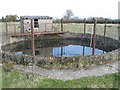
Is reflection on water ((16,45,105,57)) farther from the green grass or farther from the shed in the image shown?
the shed

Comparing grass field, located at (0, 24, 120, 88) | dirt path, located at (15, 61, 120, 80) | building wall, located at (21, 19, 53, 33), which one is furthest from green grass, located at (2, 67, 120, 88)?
building wall, located at (21, 19, 53, 33)

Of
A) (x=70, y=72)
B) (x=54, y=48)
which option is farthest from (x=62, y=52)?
(x=70, y=72)

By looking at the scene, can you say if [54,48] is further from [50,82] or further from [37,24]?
[50,82]

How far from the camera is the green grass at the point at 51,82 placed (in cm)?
733

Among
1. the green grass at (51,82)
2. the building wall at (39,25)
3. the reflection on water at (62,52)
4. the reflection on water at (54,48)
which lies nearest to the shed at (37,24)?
the building wall at (39,25)

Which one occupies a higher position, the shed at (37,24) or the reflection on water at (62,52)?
the shed at (37,24)

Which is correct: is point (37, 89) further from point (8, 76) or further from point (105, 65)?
point (105, 65)

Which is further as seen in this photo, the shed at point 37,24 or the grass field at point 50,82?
the shed at point 37,24

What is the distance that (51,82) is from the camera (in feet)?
24.9

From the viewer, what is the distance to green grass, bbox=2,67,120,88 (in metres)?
7.33

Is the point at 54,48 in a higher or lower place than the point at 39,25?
lower

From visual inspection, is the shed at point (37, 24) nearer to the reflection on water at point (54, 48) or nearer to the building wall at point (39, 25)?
the building wall at point (39, 25)

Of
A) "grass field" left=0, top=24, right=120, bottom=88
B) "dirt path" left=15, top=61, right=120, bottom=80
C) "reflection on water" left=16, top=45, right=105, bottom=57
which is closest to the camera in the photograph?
"grass field" left=0, top=24, right=120, bottom=88

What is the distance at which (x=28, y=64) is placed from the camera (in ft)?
30.3
